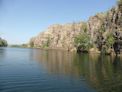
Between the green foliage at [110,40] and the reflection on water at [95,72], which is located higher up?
the green foliage at [110,40]

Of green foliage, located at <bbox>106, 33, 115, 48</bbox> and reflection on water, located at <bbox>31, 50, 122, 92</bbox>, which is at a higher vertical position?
green foliage, located at <bbox>106, 33, 115, 48</bbox>

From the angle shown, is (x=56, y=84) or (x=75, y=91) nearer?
(x=75, y=91)

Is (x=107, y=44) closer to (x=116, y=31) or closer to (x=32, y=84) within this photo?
(x=116, y=31)

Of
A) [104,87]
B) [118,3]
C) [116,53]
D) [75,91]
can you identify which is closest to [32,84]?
[75,91]

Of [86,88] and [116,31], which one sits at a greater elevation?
[116,31]

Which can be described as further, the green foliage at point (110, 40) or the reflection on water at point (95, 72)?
the green foliage at point (110, 40)

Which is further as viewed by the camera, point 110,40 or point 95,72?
point 110,40

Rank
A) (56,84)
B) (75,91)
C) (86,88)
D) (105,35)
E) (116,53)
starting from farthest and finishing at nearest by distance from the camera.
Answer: (105,35) → (116,53) → (56,84) → (86,88) → (75,91)

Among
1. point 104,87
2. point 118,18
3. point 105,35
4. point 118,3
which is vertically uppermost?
point 118,3

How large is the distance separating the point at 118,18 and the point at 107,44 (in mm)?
24050

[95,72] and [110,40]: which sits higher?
[110,40]

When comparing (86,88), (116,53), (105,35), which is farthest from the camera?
A: (105,35)

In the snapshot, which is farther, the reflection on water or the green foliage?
the green foliage

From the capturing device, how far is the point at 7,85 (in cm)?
4484
